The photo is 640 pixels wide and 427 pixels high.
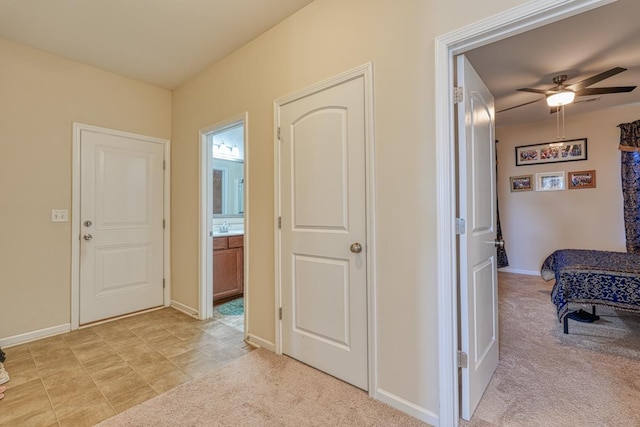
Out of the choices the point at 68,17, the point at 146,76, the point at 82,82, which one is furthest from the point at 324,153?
the point at 82,82

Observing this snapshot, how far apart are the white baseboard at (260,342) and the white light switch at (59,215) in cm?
210

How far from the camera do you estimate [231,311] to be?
3.38 meters

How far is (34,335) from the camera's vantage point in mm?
2646

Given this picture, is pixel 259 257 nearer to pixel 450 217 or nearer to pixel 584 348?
pixel 450 217

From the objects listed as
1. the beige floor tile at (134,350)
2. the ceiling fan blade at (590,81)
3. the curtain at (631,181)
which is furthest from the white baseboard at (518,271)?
the beige floor tile at (134,350)

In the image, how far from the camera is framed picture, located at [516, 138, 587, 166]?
14.8ft

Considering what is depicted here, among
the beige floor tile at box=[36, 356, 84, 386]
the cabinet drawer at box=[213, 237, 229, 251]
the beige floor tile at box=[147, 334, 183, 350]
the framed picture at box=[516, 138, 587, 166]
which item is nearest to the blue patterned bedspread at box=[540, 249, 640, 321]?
the framed picture at box=[516, 138, 587, 166]

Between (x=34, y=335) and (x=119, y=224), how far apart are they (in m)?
Answer: 1.18

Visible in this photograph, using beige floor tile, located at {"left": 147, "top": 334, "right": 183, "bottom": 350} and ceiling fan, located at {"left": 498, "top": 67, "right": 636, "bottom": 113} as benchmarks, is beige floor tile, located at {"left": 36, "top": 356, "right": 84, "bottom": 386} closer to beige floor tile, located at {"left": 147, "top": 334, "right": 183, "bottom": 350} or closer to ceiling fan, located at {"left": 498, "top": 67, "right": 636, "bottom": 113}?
beige floor tile, located at {"left": 147, "top": 334, "right": 183, "bottom": 350}

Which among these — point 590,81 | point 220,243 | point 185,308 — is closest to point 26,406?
point 185,308

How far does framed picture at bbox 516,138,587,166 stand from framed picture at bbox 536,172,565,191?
209 mm

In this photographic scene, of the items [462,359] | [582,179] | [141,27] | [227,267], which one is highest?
[141,27]

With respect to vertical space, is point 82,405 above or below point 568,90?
below

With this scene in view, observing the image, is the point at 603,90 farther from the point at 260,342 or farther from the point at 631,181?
the point at 260,342
